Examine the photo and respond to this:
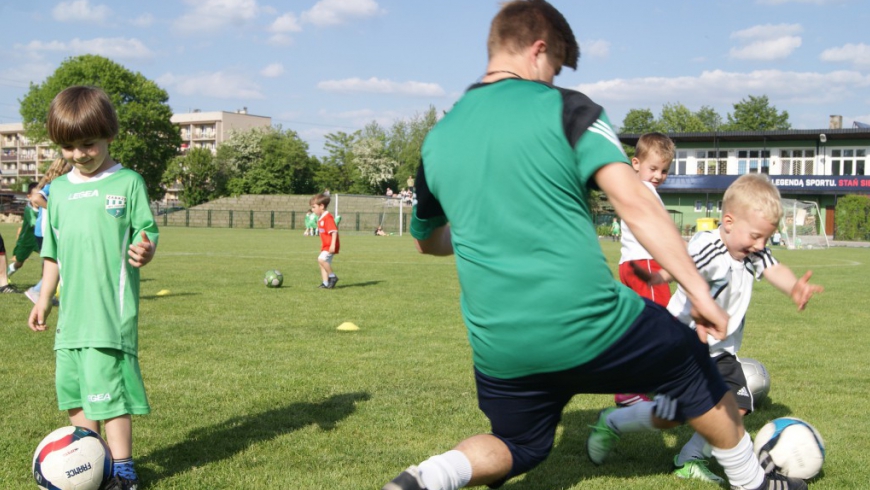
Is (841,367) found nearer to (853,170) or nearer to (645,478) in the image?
(645,478)

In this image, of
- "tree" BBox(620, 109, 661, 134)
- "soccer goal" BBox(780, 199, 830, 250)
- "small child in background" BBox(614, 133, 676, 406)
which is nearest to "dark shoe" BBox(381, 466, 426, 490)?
"small child in background" BBox(614, 133, 676, 406)

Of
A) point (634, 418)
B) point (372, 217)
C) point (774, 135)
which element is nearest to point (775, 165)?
point (774, 135)

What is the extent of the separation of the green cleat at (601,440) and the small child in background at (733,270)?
0.13 feet

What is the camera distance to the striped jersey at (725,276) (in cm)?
434

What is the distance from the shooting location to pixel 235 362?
758cm

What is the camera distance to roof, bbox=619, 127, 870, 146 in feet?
218

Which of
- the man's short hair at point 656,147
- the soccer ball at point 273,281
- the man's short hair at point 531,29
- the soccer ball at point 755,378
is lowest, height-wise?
the soccer ball at point 273,281

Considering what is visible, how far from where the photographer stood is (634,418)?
4.24 m

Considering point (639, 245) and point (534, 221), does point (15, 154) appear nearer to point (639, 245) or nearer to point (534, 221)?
point (639, 245)

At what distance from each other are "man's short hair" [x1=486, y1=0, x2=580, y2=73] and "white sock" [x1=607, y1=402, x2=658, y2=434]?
2.06 metres

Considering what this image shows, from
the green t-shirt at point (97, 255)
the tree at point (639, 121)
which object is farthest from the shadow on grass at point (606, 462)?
the tree at point (639, 121)

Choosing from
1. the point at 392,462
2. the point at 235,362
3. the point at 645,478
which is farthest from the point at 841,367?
the point at 235,362

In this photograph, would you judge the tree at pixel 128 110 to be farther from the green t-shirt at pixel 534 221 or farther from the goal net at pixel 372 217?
the green t-shirt at pixel 534 221

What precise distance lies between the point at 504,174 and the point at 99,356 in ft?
7.76
